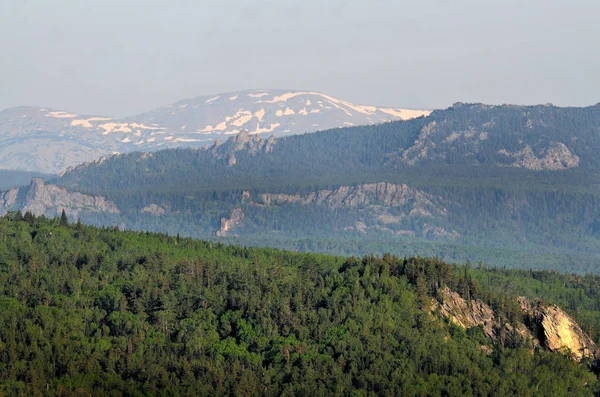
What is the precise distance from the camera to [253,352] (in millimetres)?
184500

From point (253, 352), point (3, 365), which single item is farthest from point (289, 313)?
point (3, 365)

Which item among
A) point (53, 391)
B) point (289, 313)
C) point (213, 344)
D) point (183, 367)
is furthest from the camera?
point (289, 313)

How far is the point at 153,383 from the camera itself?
169 metres

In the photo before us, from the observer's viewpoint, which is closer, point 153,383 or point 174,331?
point 153,383

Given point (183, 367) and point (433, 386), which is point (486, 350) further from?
point (183, 367)

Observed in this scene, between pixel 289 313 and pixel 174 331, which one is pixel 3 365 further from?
pixel 289 313

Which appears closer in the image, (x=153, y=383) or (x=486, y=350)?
(x=153, y=383)

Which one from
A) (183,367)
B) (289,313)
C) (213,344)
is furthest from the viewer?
(289,313)

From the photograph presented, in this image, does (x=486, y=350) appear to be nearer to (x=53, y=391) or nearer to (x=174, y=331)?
(x=174, y=331)

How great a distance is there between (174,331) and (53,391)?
33884 millimetres

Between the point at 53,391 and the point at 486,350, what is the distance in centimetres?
6516

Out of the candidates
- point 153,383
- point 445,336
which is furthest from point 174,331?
point 445,336

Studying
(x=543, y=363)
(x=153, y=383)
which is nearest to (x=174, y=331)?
(x=153, y=383)

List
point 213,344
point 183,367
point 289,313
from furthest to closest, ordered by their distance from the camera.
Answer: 1. point 289,313
2. point 213,344
3. point 183,367
